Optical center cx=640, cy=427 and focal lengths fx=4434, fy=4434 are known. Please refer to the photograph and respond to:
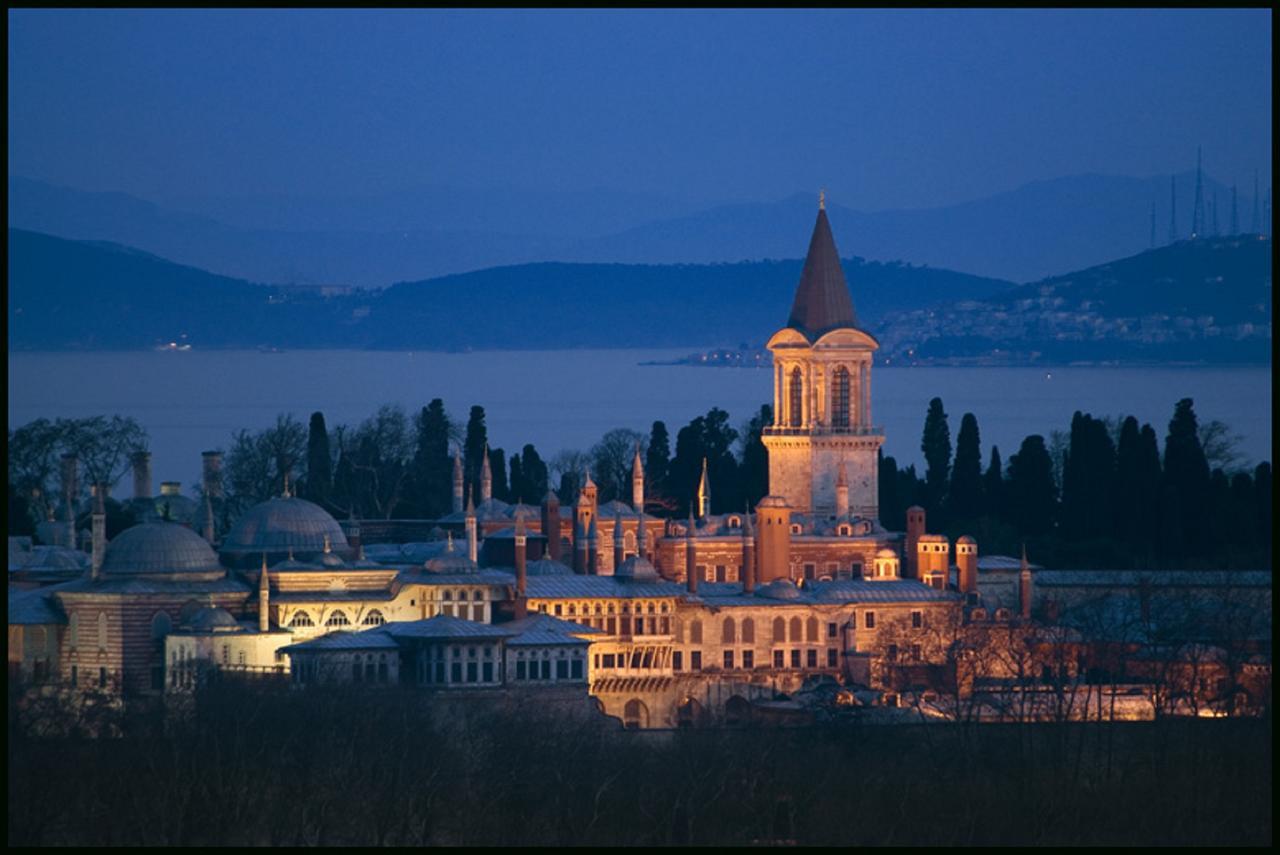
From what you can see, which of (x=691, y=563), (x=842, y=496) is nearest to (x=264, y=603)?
(x=691, y=563)

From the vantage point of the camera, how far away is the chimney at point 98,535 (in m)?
74.2

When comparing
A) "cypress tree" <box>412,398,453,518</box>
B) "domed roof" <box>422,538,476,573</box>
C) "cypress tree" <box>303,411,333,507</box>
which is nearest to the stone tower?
"cypress tree" <box>412,398,453,518</box>

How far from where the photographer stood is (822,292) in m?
89.7

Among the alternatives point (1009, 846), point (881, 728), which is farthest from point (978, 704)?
point (1009, 846)

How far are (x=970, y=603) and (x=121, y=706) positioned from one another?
64.0 ft

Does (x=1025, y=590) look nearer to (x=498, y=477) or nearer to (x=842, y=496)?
(x=842, y=496)

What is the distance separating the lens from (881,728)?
7044 centimetres

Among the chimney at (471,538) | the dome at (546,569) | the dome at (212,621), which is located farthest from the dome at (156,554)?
the dome at (546,569)

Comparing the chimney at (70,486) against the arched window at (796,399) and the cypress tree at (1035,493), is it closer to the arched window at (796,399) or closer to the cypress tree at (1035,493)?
the arched window at (796,399)

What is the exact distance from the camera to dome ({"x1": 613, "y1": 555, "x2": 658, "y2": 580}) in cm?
7894

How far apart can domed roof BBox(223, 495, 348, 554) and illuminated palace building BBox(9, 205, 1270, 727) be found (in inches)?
1.5

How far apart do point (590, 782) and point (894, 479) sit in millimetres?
32039

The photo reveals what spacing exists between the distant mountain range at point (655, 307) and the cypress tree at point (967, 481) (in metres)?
34.0

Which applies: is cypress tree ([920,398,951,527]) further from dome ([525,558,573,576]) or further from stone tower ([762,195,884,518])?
dome ([525,558,573,576])
